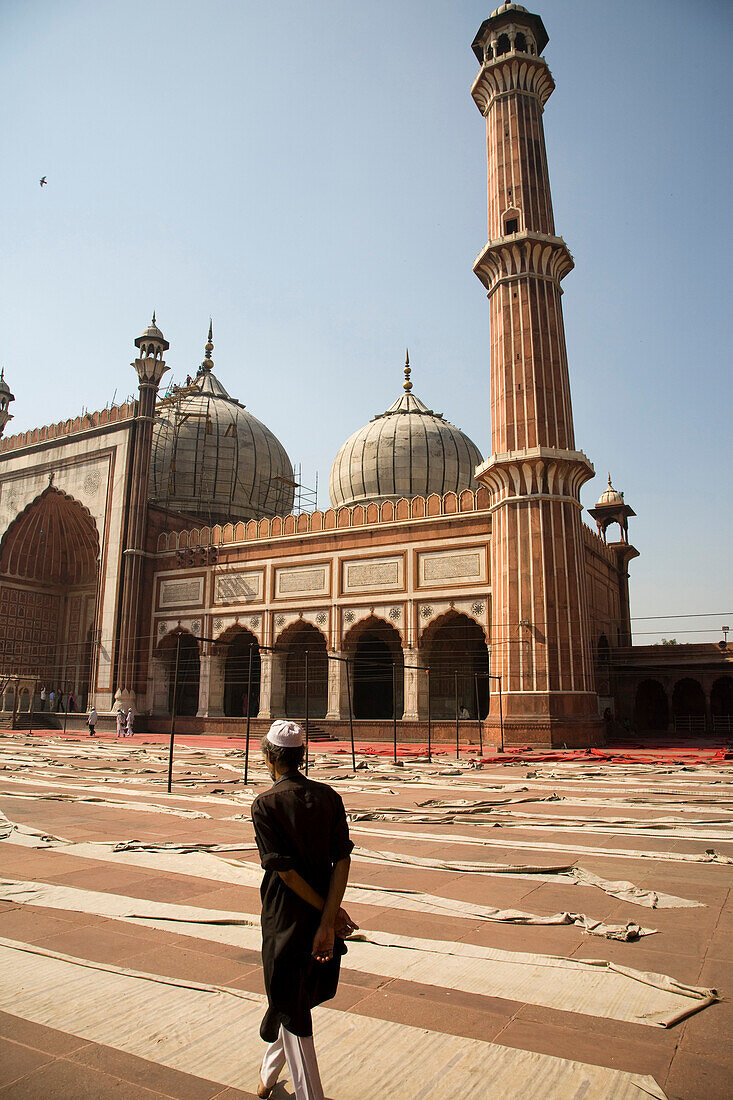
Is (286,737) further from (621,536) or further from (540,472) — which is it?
(621,536)

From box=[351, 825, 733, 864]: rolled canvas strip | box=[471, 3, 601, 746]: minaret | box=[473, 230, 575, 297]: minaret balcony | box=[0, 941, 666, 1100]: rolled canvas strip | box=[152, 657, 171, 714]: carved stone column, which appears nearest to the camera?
box=[0, 941, 666, 1100]: rolled canvas strip

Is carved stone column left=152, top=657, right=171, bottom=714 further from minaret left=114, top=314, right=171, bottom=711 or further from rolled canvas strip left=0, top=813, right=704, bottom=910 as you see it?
rolled canvas strip left=0, top=813, right=704, bottom=910

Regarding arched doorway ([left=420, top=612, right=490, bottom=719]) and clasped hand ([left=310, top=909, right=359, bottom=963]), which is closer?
clasped hand ([left=310, top=909, right=359, bottom=963])

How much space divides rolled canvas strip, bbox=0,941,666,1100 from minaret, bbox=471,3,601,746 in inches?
582

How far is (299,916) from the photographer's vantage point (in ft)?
7.33

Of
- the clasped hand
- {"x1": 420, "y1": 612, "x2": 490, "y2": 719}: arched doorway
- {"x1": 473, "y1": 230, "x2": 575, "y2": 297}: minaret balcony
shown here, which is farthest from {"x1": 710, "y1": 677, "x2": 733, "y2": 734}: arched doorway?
the clasped hand

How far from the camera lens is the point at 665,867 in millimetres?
5191

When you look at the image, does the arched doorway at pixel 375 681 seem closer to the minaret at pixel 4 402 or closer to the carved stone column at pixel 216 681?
the carved stone column at pixel 216 681

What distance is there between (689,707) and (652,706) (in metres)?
1.20

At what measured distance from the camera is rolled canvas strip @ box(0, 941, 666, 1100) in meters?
2.29

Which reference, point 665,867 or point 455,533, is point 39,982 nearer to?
point 665,867

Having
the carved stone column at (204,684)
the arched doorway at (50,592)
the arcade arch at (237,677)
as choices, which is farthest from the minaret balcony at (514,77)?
the arched doorway at (50,592)

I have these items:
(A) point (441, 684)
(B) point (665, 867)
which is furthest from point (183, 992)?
(A) point (441, 684)

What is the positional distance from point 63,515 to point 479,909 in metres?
29.5
